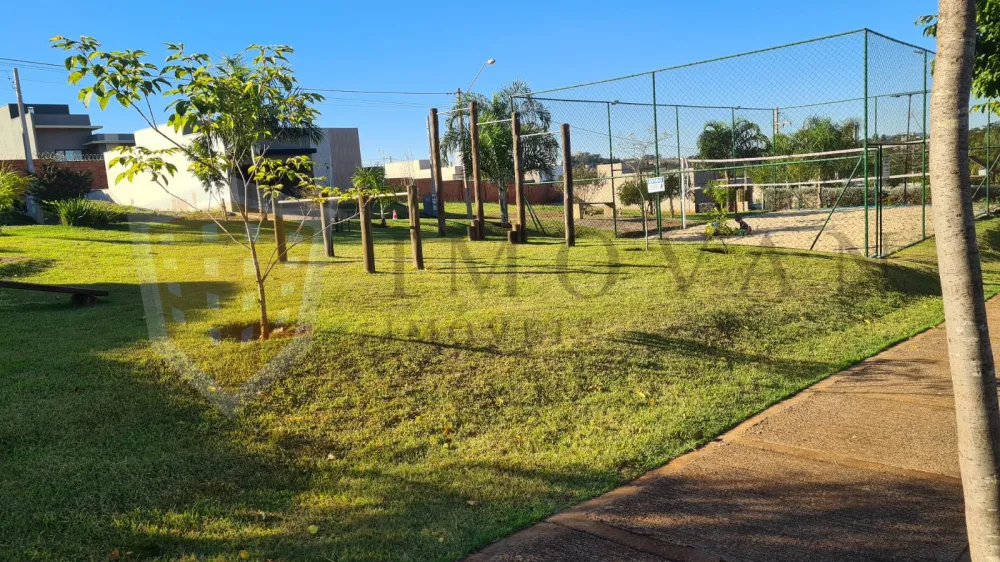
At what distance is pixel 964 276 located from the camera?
7.30 ft

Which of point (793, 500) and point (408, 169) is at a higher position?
point (408, 169)

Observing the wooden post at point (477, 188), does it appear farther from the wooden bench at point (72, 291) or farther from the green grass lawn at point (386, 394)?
the wooden bench at point (72, 291)

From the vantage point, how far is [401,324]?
22.4 feet

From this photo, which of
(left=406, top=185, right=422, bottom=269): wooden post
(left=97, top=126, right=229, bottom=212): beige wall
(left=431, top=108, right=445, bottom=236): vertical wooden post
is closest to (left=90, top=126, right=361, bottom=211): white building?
(left=97, top=126, right=229, bottom=212): beige wall

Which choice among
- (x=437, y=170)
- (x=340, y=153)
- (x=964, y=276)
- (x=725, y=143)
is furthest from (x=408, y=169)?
(x=964, y=276)

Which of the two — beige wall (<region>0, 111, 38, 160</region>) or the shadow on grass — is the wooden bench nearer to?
the shadow on grass

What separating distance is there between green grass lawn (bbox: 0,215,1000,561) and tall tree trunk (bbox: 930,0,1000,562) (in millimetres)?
2053

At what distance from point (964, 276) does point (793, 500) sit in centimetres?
200

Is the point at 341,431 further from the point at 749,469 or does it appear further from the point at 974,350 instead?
the point at 974,350

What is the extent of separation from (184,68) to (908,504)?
5.64m

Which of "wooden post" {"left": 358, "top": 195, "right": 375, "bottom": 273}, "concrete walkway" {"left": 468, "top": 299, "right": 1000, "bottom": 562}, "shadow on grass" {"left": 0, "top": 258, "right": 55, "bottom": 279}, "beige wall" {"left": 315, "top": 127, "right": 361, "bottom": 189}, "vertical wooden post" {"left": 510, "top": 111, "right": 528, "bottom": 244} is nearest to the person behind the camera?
"concrete walkway" {"left": 468, "top": 299, "right": 1000, "bottom": 562}

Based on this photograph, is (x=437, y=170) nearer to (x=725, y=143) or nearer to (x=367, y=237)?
(x=367, y=237)

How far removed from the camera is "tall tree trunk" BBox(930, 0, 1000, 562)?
85.7 inches

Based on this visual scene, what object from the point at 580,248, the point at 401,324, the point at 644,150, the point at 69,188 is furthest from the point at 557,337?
the point at 69,188
